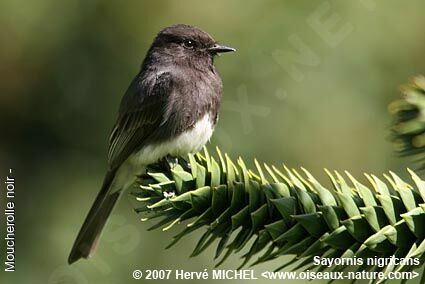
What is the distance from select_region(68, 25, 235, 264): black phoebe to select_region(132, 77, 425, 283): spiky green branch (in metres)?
1.32

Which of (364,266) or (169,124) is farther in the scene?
(169,124)

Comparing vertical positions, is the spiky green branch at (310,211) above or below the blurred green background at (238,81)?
below

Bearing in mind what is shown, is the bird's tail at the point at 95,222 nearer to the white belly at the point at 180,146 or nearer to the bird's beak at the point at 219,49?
the white belly at the point at 180,146

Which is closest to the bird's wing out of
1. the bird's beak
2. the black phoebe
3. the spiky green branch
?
the black phoebe

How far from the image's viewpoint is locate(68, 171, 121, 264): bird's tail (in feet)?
10.7

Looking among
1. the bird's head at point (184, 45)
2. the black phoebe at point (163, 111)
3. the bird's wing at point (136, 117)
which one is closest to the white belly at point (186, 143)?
the black phoebe at point (163, 111)

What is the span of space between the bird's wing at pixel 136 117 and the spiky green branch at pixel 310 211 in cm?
146

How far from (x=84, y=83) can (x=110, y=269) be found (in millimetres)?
1031

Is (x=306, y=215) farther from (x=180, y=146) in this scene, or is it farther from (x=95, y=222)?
(x=95, y=222)

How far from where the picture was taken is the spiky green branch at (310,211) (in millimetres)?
1761

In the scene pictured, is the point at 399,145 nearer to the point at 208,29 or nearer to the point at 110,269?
the point at 110,269

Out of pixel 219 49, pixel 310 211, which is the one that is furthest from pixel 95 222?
pixel 310 211

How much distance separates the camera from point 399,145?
213cm

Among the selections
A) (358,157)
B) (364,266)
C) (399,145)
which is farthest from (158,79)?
(364,266)
